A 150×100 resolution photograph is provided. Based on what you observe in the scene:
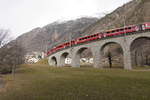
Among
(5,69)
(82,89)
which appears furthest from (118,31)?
(5,69)

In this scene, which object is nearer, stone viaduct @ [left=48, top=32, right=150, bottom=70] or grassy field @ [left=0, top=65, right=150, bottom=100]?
grassy field @ [left=0, top=65, right=150, bottom=100]

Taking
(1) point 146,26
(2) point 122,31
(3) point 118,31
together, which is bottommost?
(2) point 122,31

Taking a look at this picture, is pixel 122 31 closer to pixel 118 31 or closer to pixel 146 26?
pixel 118 31

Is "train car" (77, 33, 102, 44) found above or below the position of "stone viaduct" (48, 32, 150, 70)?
above

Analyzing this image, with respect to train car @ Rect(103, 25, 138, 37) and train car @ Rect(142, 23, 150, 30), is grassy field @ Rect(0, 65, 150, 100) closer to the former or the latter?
train car @ Rect(103, 25, 138, 37)

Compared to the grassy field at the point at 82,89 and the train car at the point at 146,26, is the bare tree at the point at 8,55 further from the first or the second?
the train car at the point at 146,26

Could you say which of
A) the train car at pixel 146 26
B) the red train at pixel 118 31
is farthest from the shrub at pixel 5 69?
the train car at pixel 146 26

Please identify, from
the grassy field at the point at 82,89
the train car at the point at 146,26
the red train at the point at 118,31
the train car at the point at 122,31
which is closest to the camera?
the grassy field at the point at 82,89

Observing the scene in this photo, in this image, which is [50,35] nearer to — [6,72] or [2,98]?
[6,72]

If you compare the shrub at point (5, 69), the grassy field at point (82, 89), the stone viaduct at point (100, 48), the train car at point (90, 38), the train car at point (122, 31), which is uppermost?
the train car at point (122, 31)

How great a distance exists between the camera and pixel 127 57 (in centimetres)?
3341

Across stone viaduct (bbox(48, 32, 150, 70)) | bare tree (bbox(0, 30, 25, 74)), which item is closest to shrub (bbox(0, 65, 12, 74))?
bare tree (bbox(0, 30, 25, 74))

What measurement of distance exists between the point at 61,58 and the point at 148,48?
144 ft

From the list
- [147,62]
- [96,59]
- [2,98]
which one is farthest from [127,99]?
[147,62]
